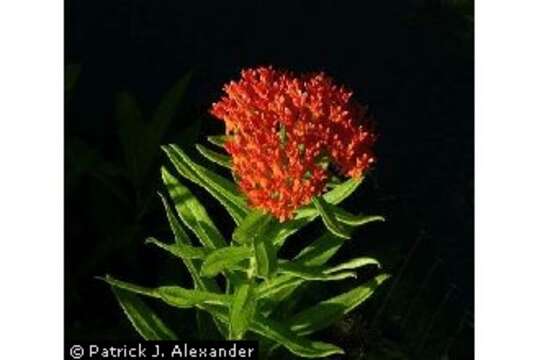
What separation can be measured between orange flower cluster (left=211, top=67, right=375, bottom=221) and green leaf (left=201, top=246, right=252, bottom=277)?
12 centimetres

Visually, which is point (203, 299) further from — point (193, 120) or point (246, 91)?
point (193, 120)

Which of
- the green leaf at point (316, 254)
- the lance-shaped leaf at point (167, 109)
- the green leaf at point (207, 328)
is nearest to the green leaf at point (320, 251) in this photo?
the green leaf at point (316, 254)

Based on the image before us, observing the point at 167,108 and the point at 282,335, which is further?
the point at 167,108

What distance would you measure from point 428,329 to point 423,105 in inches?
24.0

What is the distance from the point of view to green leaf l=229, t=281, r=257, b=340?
6.66 feet

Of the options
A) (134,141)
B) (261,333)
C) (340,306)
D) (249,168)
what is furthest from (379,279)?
(134,141)

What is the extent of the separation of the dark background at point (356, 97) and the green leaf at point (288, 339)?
0.36m

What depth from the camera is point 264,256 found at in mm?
1949

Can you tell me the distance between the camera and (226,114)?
1.93 meters

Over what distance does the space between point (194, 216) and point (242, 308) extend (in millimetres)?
223

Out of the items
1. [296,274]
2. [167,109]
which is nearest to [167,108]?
[167,109]

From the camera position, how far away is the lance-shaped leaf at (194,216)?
2.10 m

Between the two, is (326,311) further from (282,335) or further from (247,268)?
(247,268)
